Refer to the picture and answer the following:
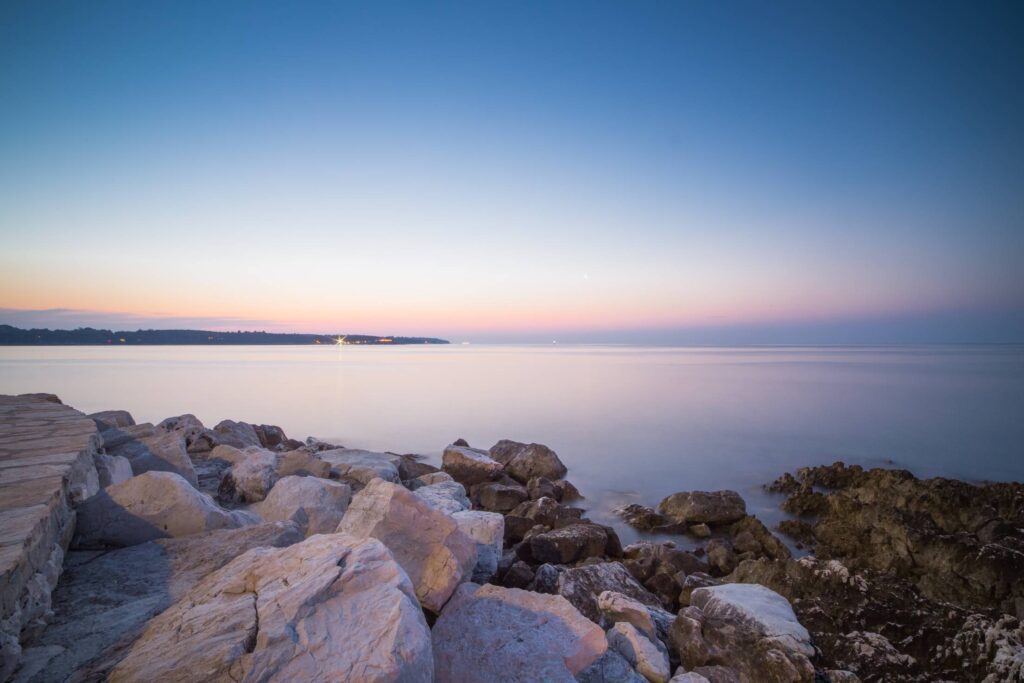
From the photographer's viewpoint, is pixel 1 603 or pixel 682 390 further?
pixel 682 390

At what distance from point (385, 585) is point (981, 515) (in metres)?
11.6

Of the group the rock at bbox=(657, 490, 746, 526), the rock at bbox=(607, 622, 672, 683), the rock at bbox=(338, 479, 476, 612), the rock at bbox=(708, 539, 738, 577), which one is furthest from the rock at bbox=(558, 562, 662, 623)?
the rock at bbox=(657, 490, 746, 526)

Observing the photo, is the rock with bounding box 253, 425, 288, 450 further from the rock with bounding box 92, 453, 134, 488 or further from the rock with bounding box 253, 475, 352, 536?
the rock with bounding box 253, 475, 352, 536

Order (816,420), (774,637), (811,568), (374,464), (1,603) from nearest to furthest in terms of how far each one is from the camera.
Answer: (1,603)
(774,637)
(811,568)
(374,464)
(816,420)

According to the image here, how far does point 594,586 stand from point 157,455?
627cm

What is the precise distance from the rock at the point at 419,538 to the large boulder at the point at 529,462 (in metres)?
8.85

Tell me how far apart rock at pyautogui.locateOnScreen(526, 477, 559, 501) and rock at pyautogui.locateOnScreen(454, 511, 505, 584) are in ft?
17.5

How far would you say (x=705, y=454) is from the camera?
55.8ft

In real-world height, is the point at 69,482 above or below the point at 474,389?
above

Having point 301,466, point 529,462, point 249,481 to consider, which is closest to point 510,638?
point 249,481

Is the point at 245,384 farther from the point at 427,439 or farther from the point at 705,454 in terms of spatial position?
the point at 705,454

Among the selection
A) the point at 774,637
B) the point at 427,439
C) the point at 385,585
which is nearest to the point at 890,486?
the point at 774,637

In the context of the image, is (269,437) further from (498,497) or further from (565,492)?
(565,492)

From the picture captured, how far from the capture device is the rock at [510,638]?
3266mm
